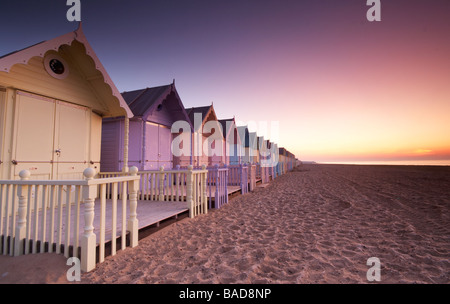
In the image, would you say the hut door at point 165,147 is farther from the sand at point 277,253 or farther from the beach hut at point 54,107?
the sand at point 277,253

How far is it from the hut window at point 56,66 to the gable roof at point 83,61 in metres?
0.29

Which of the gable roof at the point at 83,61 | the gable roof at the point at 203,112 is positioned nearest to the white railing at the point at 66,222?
the gable roof at the point at 83,61

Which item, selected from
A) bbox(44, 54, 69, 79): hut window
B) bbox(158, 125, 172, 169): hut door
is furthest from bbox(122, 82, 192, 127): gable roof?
bbox(44, 54, 69, 79): hut window

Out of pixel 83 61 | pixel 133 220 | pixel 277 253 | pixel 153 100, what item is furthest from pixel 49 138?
pixel 277 253

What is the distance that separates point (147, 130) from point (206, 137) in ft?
20.3

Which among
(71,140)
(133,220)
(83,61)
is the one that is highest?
(83,61)

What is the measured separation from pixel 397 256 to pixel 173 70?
14560 mm

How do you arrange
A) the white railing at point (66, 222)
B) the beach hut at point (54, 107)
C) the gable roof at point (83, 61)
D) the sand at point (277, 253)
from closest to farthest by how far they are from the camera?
the sand at point (277, 253), the white railing at point (66, 222), the gable roof at point (83, 61), the beach hut at point (54, 107)

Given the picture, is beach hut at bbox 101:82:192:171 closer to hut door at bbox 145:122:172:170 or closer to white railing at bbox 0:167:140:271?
hut door at bbox 145:122:172:170

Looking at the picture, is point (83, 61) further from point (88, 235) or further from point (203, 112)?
point (203, 112)

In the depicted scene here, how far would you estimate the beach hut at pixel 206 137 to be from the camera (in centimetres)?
1277

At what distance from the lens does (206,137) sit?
14.9m

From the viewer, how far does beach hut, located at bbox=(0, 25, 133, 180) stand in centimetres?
457
